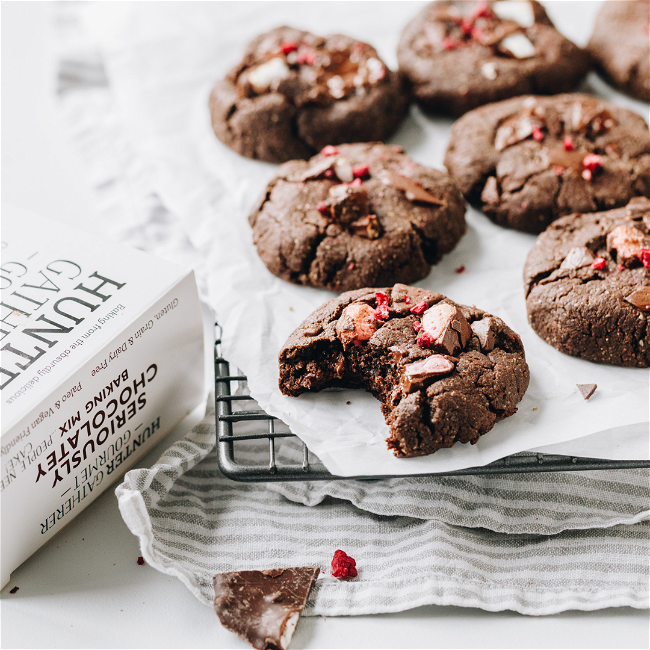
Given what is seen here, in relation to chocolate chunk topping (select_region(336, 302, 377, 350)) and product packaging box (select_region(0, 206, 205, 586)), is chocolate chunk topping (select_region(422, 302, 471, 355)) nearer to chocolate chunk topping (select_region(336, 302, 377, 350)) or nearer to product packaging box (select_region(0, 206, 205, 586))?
chocolate chunk topping (select_region(336, 302, 377, 350))

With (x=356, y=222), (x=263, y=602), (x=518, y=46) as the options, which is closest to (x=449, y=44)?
(x=518, y=46)

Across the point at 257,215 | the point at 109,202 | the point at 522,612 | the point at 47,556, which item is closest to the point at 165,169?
the point at 109,202

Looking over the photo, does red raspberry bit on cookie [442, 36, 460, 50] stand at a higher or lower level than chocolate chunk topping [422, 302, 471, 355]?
higher

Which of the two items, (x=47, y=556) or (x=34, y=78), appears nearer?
(x=47, y=556)

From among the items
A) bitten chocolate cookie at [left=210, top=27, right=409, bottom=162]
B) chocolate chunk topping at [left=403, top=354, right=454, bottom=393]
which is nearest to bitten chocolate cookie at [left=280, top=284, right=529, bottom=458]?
chocolate chunk topping at [left=403, top=354, right=454, bottom=393]

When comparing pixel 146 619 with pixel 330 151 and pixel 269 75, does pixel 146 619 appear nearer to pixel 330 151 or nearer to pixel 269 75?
pixel 330 151

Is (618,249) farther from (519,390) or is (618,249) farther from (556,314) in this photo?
(519,390)
